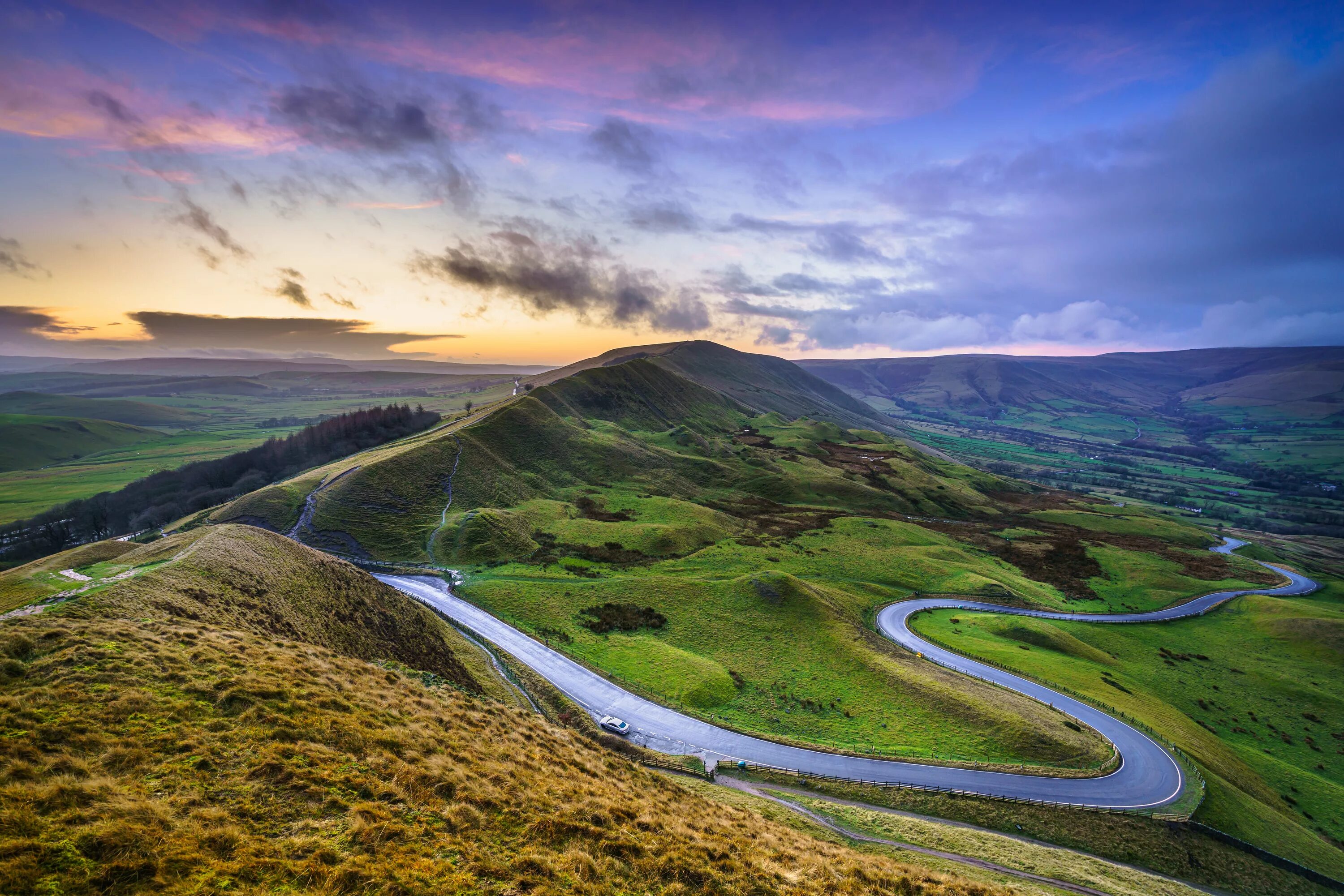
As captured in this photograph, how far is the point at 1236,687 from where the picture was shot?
6581 cm

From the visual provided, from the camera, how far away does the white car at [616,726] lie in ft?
128

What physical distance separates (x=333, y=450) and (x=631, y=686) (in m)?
141

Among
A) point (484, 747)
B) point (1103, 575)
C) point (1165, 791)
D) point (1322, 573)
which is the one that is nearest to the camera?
point (484, 747)

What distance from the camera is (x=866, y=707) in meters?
46.8

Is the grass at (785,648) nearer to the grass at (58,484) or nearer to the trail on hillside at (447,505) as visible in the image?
the trail on hillside at (447,505)

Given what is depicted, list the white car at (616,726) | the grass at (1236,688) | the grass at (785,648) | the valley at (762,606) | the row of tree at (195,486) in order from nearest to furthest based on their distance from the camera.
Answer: the valley at (762,606)
the white car at (616,726)
the grass at (1236,688)
the grass at (785,648)
the row of tree at (195,486)

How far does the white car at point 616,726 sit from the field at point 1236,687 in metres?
42.6

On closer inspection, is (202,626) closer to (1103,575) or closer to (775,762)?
(775,762)

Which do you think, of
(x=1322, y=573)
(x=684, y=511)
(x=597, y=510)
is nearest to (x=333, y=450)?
(x=597, y=510)

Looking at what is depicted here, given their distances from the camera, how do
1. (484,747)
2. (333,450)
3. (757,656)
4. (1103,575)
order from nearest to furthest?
(484,747), (757,656), (1103,575), (333,450)

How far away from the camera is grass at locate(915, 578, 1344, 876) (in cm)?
4053

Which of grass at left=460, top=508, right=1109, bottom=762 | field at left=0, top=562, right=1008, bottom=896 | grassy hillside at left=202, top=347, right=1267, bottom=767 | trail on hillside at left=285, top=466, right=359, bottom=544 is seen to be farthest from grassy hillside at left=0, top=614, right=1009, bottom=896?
trail on hillside at left=285, top=466, right=359, bottom=544

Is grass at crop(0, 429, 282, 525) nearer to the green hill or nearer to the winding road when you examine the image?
the winding road

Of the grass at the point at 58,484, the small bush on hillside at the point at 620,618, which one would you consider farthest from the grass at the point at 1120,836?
the grass at the point at 58,484
